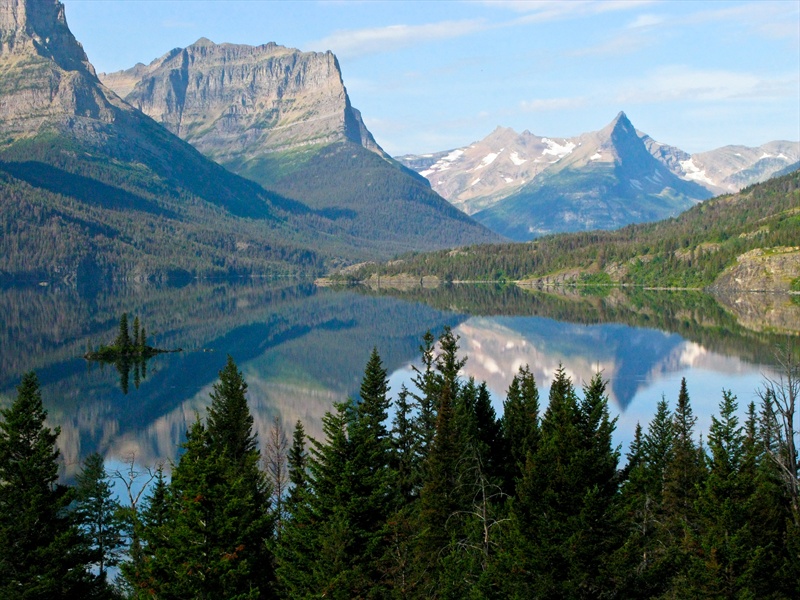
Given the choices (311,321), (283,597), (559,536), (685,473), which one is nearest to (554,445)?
(559,536)

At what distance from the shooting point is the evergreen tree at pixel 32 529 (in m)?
31.3

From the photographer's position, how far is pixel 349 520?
2922 cm

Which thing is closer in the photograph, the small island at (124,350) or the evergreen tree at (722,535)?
the evergreen tree at (722,535)

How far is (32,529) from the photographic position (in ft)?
105

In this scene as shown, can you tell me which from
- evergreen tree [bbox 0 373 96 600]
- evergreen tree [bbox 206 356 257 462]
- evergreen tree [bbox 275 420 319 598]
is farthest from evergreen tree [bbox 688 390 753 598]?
evergreen tree [bbox 206 356 257 462]

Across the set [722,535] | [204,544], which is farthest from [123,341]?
[722,535]

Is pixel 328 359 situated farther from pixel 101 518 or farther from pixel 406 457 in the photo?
pixel 101 518

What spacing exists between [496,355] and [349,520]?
10682cm

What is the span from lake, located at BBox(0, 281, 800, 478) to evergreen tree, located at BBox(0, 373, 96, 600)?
35756mm

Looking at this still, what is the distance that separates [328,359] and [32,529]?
102m

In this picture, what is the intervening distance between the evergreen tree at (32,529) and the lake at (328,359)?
117 feet

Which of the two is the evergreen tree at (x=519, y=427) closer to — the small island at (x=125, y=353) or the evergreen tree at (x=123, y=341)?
the small island at (x=125, y=353)

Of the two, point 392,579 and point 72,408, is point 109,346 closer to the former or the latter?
point 72,408

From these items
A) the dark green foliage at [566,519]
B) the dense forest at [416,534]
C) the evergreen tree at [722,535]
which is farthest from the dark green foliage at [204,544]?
the evergreen tree at [722,535]
